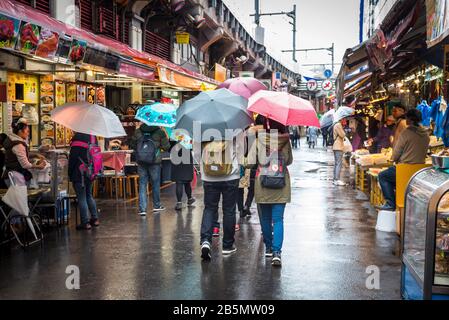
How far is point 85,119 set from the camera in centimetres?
873

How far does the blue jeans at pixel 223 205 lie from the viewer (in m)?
7.09

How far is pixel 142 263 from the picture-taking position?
6801mm

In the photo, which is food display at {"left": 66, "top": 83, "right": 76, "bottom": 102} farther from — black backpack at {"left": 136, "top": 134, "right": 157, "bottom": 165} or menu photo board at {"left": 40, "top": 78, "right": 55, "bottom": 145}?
black backpack at {"left": 136, "top": 134, "right": 157, "bottom": 165}

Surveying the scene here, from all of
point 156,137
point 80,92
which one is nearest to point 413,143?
point 156,137

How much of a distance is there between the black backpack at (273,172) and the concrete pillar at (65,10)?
8732mm

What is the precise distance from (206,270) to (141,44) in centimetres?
1365

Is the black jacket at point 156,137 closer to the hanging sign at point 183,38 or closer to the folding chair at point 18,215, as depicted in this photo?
the folding chair at point 18,215

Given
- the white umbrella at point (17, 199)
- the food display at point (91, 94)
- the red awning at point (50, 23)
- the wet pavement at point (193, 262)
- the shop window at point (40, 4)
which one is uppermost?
the shop window at point (40, 4)

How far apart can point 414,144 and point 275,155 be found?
274cm

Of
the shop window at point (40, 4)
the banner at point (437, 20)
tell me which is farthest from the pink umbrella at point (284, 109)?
the shop window at point (40, 4)

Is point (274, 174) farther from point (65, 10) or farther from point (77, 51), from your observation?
point (65, 10)

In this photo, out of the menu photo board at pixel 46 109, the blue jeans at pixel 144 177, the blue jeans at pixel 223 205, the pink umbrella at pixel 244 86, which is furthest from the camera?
the menu photo board at pixel 46 109
